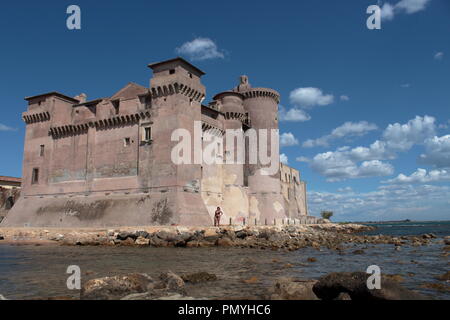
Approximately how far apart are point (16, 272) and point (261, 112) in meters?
29.3

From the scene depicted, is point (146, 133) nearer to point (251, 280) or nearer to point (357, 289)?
point (251, 280)

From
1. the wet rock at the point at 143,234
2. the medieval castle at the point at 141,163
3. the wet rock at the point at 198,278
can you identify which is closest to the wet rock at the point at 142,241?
the wet rock at the point at 143,234

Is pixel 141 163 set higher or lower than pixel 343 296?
higher

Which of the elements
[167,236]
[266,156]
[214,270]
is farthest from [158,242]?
[266,156]

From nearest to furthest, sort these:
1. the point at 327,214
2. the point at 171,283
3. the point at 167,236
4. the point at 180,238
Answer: the point at 171,283
the point at 180,238
the point at 167,236
the point at 327,214

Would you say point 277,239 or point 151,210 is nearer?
point 277,239

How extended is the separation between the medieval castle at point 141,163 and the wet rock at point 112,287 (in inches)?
654

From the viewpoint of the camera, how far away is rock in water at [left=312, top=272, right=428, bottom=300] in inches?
241

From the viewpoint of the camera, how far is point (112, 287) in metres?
7.20

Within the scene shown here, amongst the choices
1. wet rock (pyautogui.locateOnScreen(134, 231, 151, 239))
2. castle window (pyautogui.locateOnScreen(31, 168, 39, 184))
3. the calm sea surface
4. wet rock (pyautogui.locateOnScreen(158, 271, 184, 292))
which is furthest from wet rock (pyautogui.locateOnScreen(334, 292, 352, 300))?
castle window (pyautogui.locateOnScreen(31, 168, 39, 184))

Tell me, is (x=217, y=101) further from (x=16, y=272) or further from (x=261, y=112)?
(x=16, y=272)

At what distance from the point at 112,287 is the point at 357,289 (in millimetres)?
4721

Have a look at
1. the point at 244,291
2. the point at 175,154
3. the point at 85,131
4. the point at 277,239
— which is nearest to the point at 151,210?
the point at 175,154
